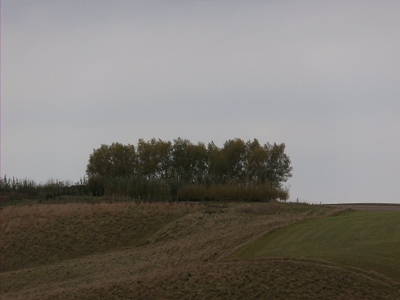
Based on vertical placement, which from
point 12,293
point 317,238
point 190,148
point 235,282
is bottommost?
point 12,293

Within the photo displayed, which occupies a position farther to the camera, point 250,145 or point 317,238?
point 250,145

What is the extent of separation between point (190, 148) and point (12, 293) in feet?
148

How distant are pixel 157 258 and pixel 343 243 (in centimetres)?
909

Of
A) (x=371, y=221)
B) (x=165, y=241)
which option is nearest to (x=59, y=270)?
(x=165, y=241)

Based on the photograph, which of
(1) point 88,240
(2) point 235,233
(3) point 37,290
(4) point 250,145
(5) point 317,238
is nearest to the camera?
(5) point 317,238

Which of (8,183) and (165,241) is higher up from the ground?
(8,183)

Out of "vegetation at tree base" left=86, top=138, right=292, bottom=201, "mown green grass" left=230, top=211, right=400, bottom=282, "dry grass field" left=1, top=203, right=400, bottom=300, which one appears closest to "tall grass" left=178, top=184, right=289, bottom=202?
"vegetation at tree base" left=86, top=138, right=292, bottom=201

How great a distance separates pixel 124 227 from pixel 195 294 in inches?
836

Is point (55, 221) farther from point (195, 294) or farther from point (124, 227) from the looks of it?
point (195, 294)

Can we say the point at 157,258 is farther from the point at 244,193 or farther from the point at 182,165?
the point at 182,165

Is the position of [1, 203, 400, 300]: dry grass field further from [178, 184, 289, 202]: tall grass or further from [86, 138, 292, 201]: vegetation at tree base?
[86, 138, 292, 201]: vegetation at tree base

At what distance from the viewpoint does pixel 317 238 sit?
22750 mm

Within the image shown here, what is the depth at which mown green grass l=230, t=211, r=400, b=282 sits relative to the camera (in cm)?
1816

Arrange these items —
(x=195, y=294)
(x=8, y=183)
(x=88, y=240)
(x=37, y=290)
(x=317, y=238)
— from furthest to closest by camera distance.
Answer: (x=8, y=183) → (x=88, y=240) → (x=37, y=290) → (x=317, y=238) → (x=195, y=294)
